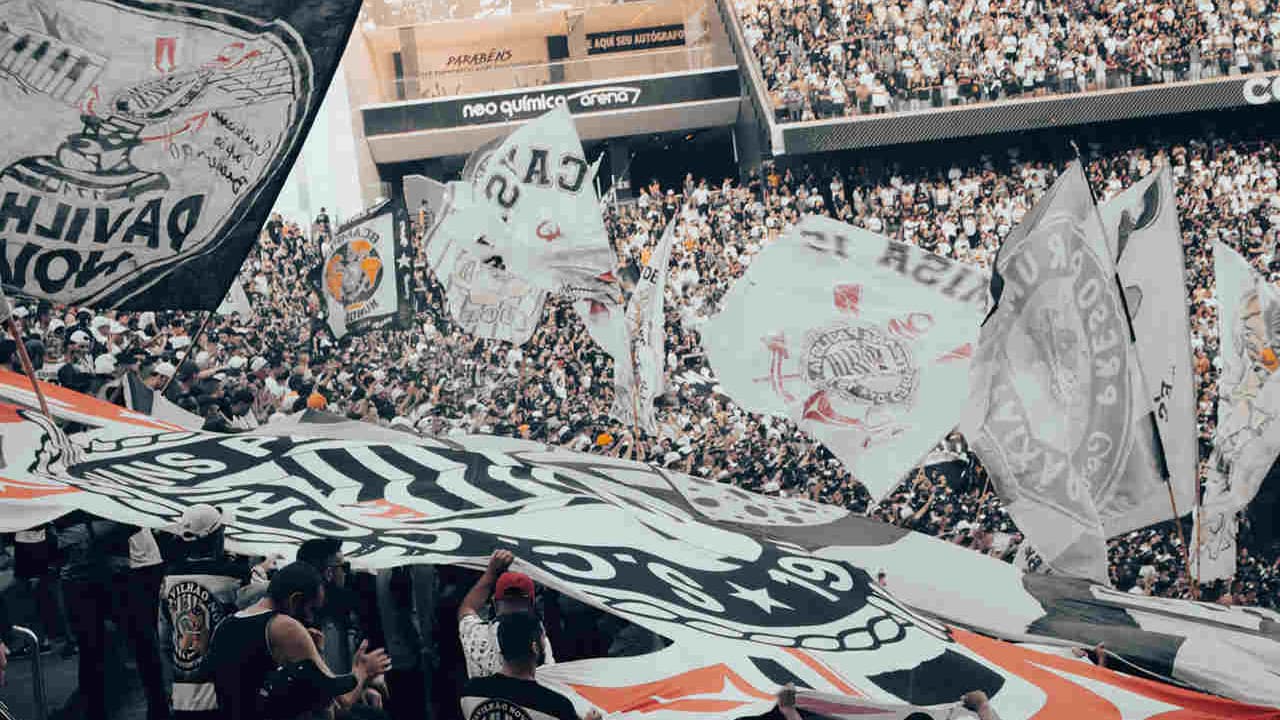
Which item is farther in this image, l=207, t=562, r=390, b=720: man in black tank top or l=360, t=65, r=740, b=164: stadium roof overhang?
l=360, t=65, r=740, b=164: stadium roof overhang

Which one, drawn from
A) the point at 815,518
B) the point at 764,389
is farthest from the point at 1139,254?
the point at 815,518

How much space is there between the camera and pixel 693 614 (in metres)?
4.93

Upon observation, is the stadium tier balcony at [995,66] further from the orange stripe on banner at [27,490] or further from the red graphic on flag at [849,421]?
the orange stripe on banner at [27,490]

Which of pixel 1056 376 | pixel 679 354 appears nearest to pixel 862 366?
pixel 1056 376

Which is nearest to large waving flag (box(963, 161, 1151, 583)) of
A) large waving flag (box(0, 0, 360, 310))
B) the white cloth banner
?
the white cloth banner

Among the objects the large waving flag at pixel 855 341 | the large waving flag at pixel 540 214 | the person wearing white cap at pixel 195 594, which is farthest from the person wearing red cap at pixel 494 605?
the large waving flag at pixel 540 214

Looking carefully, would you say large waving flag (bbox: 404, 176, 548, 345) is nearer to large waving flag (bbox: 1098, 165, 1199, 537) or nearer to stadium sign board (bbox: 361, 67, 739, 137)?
large waving flag (bbox: 1098, 165, 1199, 537)

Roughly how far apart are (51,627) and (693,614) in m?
3.78

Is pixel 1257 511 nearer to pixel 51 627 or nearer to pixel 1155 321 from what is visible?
pixel 1155 321

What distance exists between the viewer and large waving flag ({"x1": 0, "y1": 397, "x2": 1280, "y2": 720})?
182 inches

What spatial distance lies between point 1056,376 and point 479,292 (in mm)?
6654

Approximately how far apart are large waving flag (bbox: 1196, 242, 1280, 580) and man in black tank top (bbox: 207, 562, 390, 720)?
8.54 metres

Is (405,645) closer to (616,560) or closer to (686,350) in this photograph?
(616,560)

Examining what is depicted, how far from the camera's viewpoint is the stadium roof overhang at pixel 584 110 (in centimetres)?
3553
